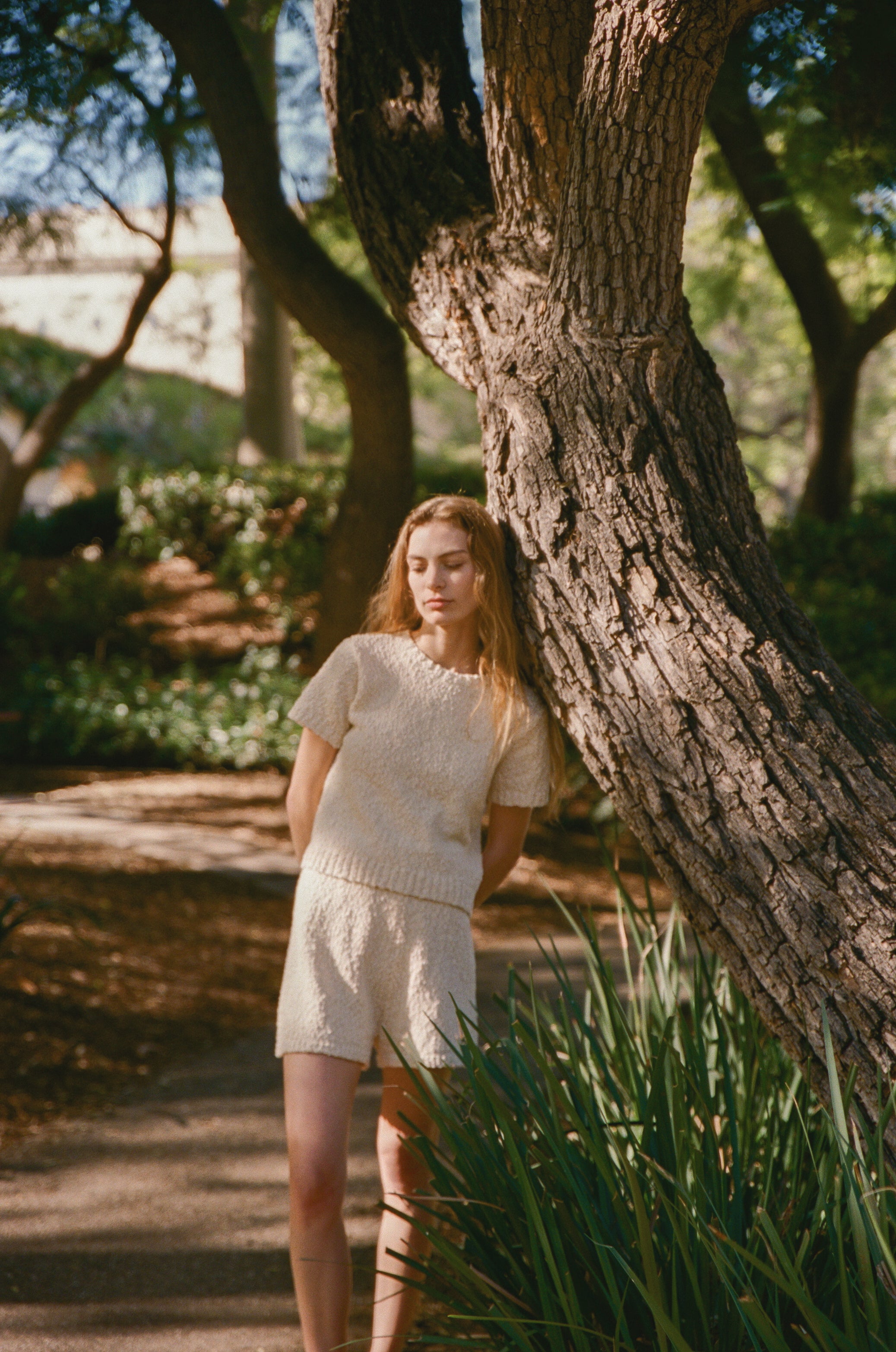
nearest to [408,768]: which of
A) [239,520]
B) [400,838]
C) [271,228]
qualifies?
[400,838]

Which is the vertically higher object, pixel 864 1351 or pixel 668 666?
pixel 668 666

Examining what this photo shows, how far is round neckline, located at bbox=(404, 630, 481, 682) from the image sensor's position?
2588mm

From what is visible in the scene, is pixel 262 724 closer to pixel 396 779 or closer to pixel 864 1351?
pixel 396 779

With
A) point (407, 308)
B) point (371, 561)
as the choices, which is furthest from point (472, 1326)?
point (371, 561)

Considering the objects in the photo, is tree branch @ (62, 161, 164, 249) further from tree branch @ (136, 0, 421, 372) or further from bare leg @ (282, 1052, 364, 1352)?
bare leg @ (282, 1052, 364, 1352)

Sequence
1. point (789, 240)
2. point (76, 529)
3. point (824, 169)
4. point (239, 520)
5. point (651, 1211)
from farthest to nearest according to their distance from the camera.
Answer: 1. point (76, 529)
2. point (239, 520)
3. point (789, 240)
4. point (824, 169)
5. point (651, 1211)

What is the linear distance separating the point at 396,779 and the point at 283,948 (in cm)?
348

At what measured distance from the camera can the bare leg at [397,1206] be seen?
94.8 inches

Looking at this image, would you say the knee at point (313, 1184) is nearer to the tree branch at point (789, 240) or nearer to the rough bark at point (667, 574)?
the rough bark at point (667, 574)

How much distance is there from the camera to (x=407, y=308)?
114 inches

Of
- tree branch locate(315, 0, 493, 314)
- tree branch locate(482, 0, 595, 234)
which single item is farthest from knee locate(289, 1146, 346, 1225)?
tree branch locate(482, 0, 595, 234)

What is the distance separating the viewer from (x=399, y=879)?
97.7 inches

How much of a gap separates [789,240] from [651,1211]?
8.75 metres

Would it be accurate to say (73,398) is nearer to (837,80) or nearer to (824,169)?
(824,169)
